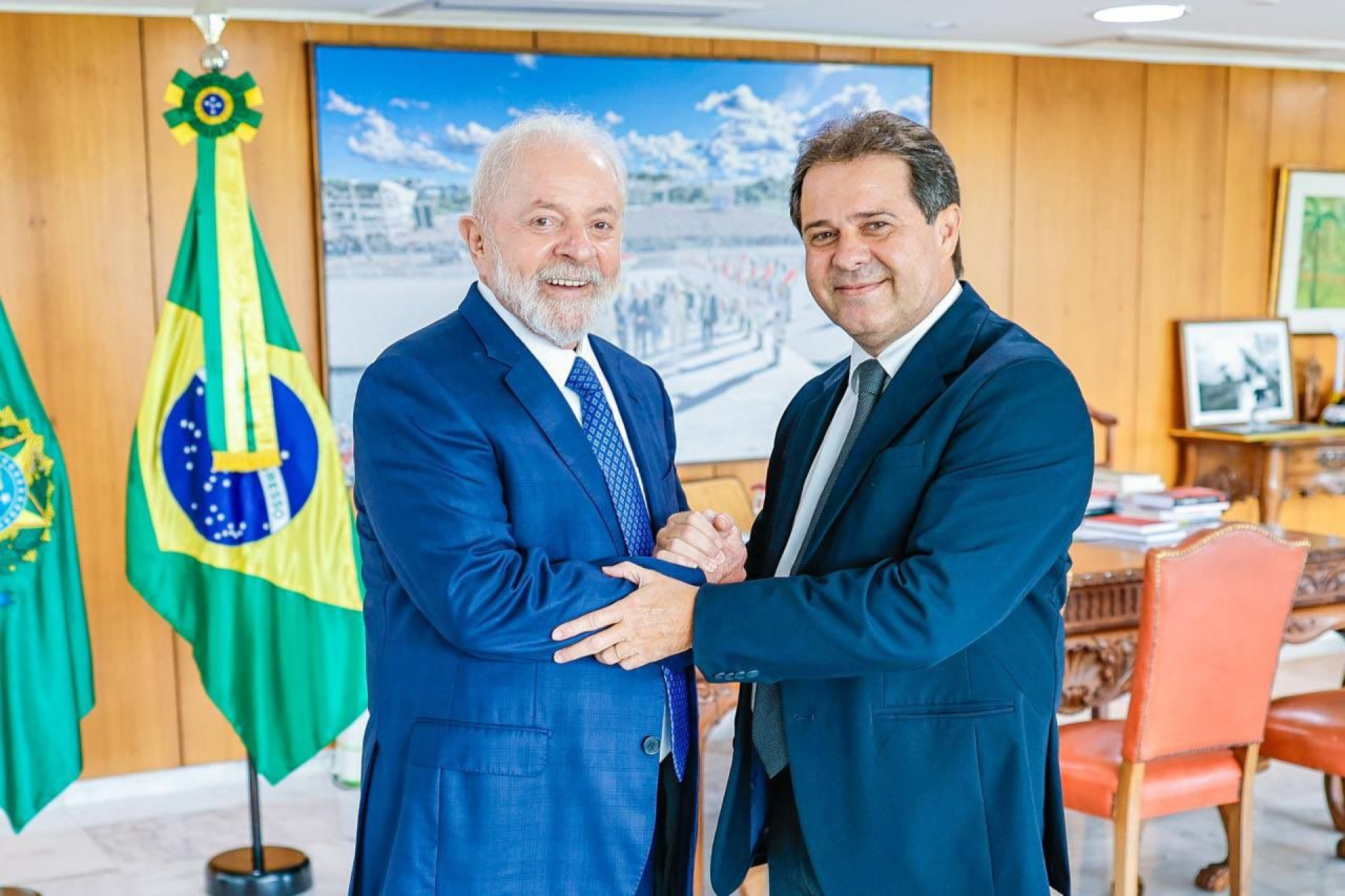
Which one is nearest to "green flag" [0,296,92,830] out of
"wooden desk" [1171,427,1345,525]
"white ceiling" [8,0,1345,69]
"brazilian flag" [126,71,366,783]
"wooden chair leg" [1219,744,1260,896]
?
"brazilian flag" [126,71,366,783]

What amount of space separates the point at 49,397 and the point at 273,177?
3.41 feet

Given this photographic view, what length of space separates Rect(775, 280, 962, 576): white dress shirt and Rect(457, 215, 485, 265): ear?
1.96 ft

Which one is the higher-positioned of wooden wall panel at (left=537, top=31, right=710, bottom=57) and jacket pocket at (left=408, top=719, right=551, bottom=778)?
wooden wall panel at (left=537, top=31, right=710, bottom=57)

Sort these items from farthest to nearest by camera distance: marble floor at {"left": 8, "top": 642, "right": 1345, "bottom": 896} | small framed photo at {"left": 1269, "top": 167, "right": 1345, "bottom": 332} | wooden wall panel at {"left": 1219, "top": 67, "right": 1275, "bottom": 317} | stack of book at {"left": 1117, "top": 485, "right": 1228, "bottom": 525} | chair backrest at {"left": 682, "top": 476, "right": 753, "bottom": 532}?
small framed photo at {"left": 1269, "top": 167, "right": 1345, "bottom": 332}
wooden wall panel at {"left": 1219, "top": 67, "right": 1275, "bottom": 317}
chair backrest at {"left": 682, "top": 476, "right": 753, "bottom": 532}
stack of book at {"left": 1117, "top": 485, "right": 1228, "bottom": 525}
marble floor at {"left": 8, "top": 642, "right": 1345, "bottom": 896}

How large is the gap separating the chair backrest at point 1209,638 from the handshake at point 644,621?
5.47ft

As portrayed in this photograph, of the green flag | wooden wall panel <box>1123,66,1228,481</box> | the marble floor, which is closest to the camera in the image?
the green flag

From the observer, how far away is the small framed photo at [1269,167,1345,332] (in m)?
6.82

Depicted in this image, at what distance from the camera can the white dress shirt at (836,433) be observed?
214 cm

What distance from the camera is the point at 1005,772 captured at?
1967 millimetres

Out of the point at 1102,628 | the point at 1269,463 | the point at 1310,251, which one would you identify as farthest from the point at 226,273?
the point at 1310,251

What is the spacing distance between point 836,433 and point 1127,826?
5.65 feet

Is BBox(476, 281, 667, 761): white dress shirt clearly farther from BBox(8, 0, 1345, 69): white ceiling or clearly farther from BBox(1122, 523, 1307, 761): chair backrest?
BBox(8, 0, 1345, 69): white ceiling

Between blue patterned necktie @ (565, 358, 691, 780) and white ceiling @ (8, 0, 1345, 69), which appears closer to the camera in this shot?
blue patterned necktie @ (565, 358, 691, 780)

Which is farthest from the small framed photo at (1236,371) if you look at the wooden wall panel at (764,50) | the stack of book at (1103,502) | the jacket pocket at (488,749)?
the jacket pocket at (488,749)
